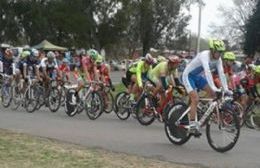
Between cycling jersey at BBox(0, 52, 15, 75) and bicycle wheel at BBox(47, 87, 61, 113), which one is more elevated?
cycling jersey at BBox(0, 52, 15, 75)

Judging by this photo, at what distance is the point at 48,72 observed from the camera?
19969 mm

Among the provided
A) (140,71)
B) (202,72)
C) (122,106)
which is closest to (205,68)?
(202,72)

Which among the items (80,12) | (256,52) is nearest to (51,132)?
(256,52)

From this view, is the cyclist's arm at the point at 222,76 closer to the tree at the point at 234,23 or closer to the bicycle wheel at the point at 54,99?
the bicycle wheel at the point at 54,99

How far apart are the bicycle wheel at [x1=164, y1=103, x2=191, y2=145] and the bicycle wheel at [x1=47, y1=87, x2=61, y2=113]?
7.37 meters

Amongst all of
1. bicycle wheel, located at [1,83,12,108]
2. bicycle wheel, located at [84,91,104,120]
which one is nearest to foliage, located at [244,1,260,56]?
bicycle wheel, located at [1,83,12,108]

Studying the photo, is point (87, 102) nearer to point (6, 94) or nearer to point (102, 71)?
point (102, 71)

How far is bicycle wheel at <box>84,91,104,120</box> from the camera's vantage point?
17.0m

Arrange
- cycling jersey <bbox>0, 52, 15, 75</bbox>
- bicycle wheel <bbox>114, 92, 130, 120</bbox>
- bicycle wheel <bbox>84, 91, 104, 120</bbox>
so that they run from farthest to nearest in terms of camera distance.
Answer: cycling jersey <bbox>0, 52, 15, 75</bbox> < bicycle wheel <bbox>114, 92, 130, 120</bbox> < bicycle wheel <bbox>84, 91, 104, 120</bbox>

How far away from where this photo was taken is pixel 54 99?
19438 mm

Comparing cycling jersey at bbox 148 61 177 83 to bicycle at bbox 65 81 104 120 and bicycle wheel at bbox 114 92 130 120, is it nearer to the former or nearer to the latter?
bicycle wheel at bbox 114 92 130 120

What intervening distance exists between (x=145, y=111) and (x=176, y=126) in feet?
11.9

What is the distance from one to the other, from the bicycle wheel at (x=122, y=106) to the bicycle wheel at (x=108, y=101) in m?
0.41

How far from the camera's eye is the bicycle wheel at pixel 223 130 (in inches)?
444
